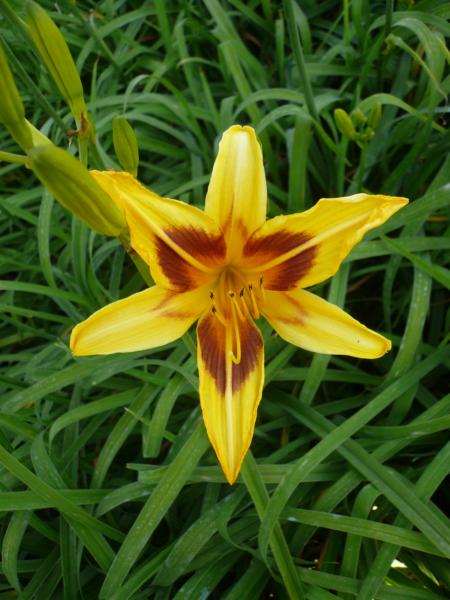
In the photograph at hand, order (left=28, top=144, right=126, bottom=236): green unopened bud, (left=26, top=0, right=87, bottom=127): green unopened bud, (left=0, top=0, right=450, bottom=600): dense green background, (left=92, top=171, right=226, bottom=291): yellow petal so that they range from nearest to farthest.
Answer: (left=28, top=144, right=126, bottom=236): green unopened bud < (left=92, top=171, right=226, bottom=291): yellow petal < (left=26, top=0, right=87, bottom=127): green unopened bud < (left=0, top=0, right=450, bottom=600): dense green background

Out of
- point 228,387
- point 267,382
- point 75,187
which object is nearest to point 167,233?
point 75,187

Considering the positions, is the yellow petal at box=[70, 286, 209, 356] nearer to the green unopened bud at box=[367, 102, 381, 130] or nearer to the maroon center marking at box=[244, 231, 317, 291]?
the maroon center marking at box=[244, 231, 317, 291]

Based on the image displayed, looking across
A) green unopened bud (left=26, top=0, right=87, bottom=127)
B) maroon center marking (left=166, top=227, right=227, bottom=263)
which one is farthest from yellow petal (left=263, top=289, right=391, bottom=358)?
green unopened bud (left=26, top=0, right=87, bottom=127)

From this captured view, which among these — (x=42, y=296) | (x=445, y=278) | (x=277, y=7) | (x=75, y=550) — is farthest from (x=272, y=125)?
(x=75, y=550)

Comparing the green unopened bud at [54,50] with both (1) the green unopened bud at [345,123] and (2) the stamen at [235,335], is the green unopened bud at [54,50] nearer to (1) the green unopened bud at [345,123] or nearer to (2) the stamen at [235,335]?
(2) the stamen at [235,335]

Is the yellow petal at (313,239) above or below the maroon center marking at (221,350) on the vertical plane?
above

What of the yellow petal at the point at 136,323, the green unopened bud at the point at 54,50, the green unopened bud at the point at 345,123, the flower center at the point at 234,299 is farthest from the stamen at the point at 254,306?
the green unopened bud at the point at 345,123
